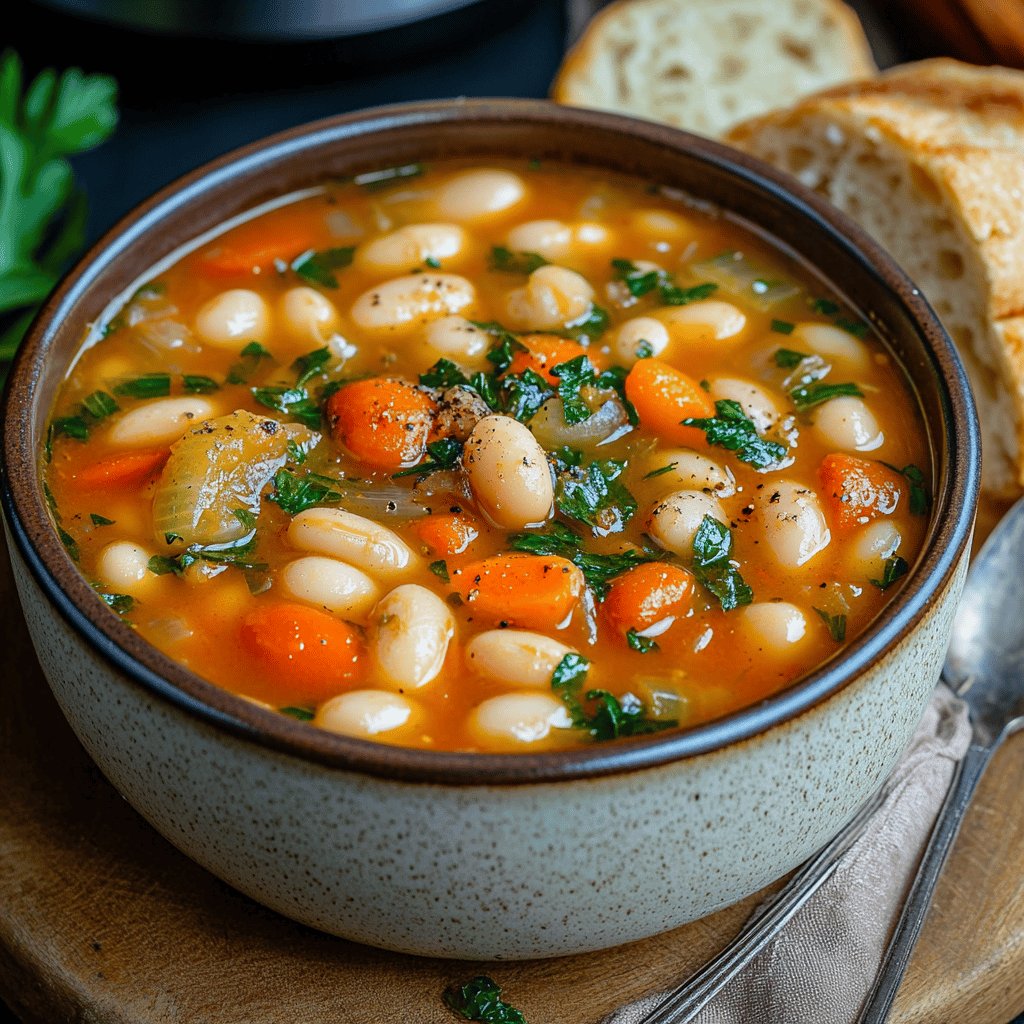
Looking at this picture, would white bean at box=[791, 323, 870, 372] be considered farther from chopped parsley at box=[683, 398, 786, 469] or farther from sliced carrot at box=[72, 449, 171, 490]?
sliced carrot at box=[72, 449, 171, 490]

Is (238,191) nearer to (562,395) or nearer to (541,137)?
(541,137)

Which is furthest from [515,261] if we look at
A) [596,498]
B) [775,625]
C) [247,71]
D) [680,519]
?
[247,71]

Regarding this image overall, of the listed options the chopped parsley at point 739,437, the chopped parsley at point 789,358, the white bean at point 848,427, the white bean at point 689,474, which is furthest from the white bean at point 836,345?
the white bean at point 689,474

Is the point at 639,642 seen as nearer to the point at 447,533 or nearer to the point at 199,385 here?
the point at 447,533

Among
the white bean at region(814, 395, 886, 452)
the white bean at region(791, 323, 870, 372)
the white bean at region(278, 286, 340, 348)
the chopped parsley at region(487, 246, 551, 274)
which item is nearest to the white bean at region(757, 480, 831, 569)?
the white bean at region(814, 395, 886, 452)

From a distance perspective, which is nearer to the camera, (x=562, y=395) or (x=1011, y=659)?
(x=562, y=395)

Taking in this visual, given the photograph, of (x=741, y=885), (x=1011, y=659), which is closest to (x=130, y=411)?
(x=741, y=885)
